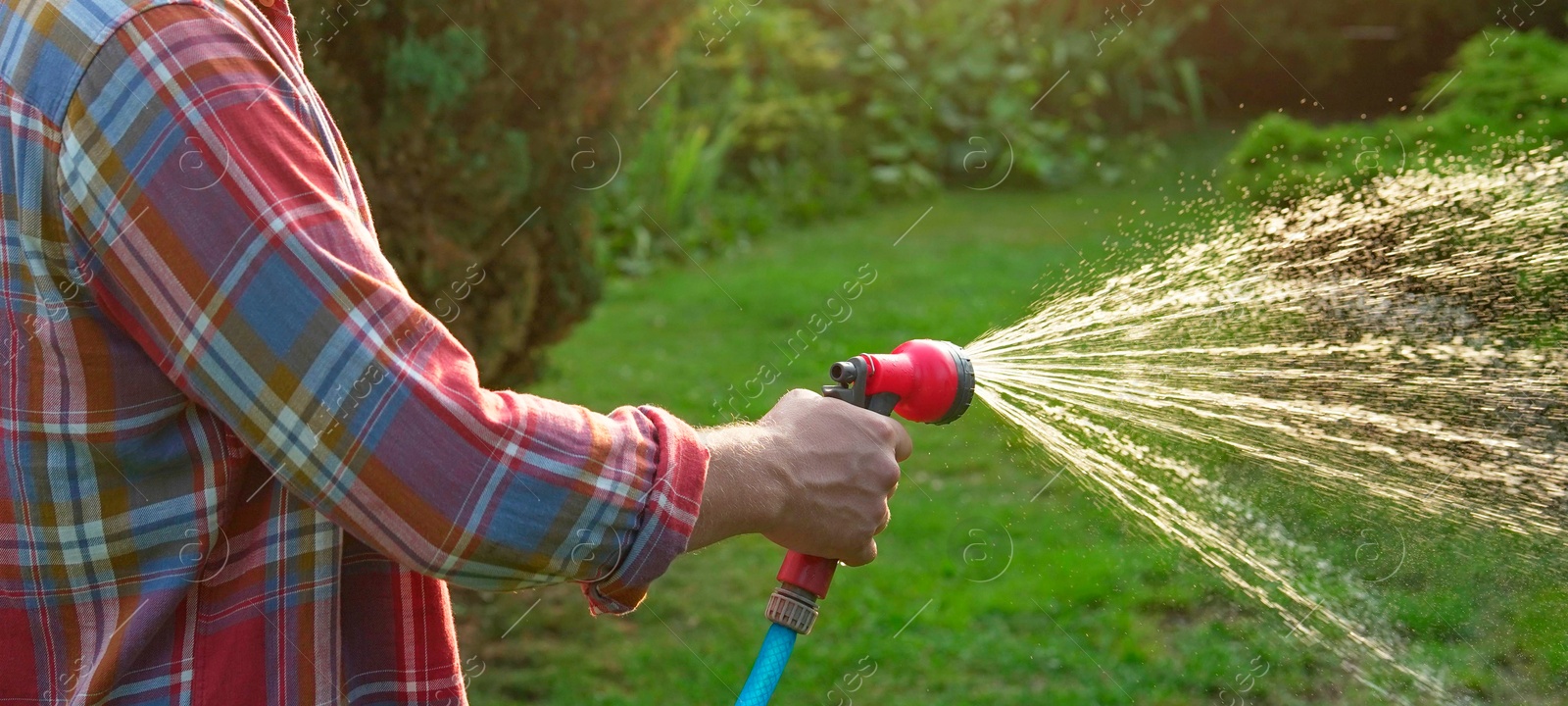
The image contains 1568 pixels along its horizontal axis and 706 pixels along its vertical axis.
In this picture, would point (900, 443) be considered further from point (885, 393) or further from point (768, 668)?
point (768, 668)

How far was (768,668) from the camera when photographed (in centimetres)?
171

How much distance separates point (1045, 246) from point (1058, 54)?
126 inches

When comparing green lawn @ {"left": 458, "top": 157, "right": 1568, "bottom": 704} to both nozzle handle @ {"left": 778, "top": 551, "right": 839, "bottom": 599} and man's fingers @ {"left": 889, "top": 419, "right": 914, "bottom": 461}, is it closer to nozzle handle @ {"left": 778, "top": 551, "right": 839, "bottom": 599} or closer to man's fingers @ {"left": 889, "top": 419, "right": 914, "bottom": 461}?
man's fingers @ {"left": 889, "top": 419, "right": 914, "bottom": 461}

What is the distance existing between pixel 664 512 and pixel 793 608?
0.47 meters

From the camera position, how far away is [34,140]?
117 centimetres

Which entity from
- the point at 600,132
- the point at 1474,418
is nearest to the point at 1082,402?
the point at 1474,418

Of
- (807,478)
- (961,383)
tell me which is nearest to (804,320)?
(961,383)

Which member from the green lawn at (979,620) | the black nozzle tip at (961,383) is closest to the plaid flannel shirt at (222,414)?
the black nozzle tip at (961,383)

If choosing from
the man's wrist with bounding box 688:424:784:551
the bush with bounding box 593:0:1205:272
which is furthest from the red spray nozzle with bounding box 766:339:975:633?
the bush with bounding box 593:0:1205:272

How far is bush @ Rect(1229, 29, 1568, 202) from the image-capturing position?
14.7 ft

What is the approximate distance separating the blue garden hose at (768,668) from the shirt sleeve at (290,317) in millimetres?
499

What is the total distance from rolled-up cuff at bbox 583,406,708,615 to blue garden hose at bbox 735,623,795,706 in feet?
1.26

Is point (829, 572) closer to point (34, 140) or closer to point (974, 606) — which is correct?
point (34, 140)

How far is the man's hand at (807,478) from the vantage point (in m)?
1.44
